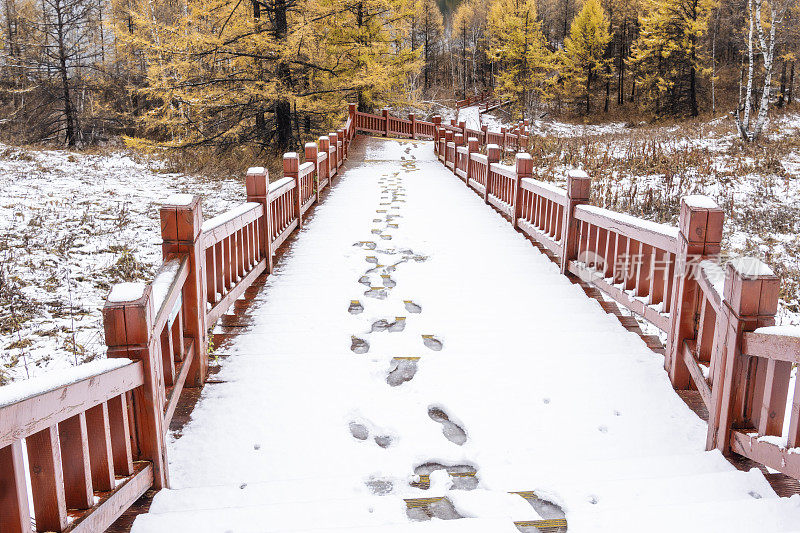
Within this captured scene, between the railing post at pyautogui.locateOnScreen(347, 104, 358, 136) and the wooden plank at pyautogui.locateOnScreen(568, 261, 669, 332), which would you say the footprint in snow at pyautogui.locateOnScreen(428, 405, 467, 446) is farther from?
the railing post at pyautogui.locateOnScreen(347, 104, 358, 136)

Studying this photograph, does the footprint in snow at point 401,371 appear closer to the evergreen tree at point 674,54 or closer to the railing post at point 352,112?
the railing post at point 352,112

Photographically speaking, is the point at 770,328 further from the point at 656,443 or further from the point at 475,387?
the point at 475,387

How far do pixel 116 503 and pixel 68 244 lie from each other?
690 centimetres

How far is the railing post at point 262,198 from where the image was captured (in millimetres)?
5773

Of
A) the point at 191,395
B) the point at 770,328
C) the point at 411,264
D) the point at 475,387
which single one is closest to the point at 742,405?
the point at 770,328

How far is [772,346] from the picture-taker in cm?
238

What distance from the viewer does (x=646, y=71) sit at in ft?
133

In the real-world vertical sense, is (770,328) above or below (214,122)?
below

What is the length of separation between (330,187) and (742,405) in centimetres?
1151

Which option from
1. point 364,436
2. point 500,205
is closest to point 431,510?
point 364,436

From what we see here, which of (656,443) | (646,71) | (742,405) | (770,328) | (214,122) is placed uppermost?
(646,71)

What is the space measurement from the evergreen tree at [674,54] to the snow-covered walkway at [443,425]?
3725 centimetres

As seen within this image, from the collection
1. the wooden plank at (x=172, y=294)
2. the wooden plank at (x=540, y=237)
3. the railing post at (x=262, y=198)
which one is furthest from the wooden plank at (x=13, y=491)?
the wooden plank at (x=540, y=237)

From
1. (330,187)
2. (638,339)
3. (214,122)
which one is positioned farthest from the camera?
(214,122)
